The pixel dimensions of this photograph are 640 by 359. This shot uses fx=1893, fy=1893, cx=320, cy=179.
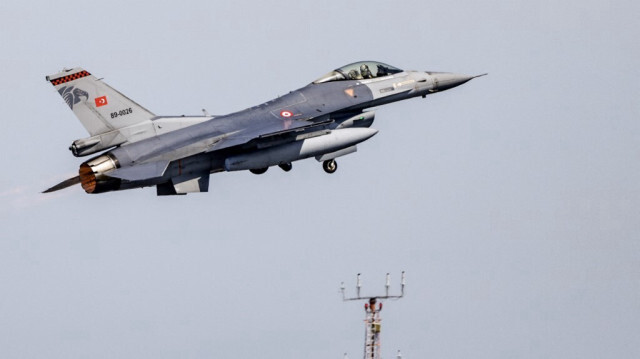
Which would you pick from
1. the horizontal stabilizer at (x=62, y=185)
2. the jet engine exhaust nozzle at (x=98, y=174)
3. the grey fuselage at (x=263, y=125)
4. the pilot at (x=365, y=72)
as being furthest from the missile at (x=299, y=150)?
the horizontal stabilizer at (x=62, y=185)

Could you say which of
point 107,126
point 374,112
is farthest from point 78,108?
point 374,112

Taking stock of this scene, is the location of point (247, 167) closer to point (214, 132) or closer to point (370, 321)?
point (214, 132)

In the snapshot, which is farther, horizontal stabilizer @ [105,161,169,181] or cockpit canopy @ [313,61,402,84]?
cockpit canopy @ [313,61,402,84]

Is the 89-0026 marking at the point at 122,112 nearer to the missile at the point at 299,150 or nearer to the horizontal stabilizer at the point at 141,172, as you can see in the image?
the horizontal stabilizer at the point at 141,172

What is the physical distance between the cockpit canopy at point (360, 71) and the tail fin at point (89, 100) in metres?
6.98

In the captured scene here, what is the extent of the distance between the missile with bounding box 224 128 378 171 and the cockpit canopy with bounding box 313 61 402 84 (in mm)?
2963

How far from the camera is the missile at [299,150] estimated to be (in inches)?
2115

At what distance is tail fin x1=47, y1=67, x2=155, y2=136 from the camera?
2095 inches

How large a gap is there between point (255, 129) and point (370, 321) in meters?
7.07

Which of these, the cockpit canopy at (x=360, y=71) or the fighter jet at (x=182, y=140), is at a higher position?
the cockpit canopy at (x=360, y=71)

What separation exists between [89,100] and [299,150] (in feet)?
20.1

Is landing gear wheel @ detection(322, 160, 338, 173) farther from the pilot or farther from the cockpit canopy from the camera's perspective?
the pilot

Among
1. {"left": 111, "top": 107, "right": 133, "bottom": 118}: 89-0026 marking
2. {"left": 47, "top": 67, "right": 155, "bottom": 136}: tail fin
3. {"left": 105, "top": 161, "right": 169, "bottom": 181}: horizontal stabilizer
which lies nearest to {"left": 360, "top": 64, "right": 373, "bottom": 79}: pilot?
{"left": 111, "top": 107, "right": 133, "bottom": 118}: 89-0026 marking

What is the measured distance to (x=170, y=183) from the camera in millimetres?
53438
